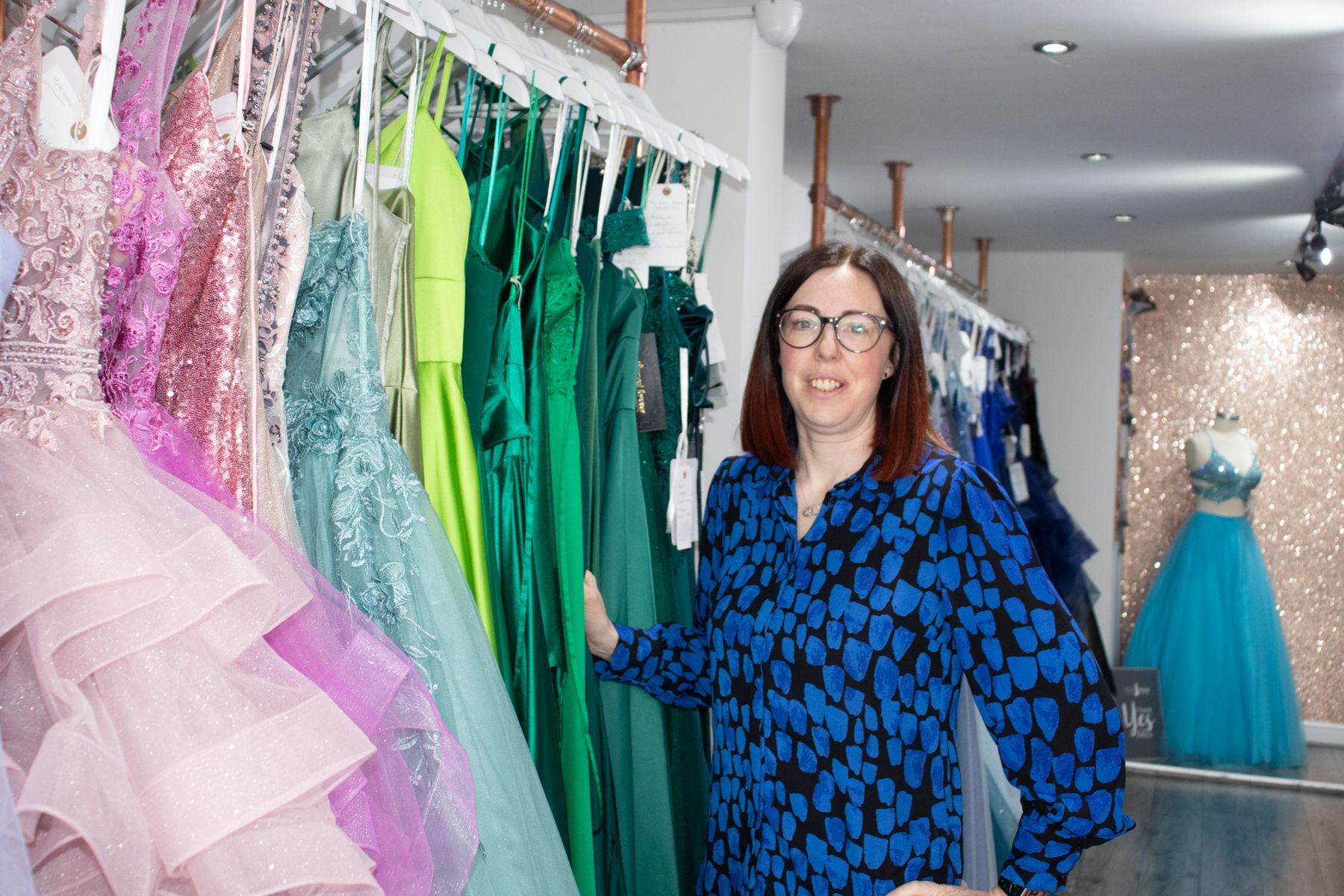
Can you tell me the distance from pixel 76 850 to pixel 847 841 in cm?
91

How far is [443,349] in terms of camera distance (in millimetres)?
1377

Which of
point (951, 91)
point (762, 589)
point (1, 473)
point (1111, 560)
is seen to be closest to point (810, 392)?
point (762, 589)

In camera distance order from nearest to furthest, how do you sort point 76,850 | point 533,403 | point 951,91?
1. point 76,850
2. point 533,403
3. point 951,91

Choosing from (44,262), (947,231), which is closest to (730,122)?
(44,262)

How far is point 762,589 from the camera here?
1583 millimetres

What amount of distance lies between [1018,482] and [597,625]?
3995 mm

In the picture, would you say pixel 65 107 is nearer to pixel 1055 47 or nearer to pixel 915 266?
pixel 1055 47

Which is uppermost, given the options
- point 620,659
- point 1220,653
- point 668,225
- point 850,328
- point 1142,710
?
point 668,225

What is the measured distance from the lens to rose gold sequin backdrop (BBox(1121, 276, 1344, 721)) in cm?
642

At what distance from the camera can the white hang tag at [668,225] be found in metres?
1.99

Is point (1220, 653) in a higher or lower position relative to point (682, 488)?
lower

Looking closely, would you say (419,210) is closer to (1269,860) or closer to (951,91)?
(951,91)

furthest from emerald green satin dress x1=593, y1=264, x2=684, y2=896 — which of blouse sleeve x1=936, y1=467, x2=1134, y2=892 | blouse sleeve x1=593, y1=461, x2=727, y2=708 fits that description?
blouse sleeve x1=936, y1=467, x2=1134, y2=892

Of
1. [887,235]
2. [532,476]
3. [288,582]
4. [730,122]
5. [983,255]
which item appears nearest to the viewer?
[288,582]
